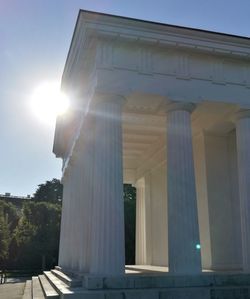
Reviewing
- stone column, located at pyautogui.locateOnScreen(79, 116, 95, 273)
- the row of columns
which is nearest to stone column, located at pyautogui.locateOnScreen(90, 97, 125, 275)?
the row of columns

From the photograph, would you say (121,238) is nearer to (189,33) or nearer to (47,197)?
(189,33)

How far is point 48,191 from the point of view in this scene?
13125cm

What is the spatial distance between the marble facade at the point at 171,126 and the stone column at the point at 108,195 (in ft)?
0.19

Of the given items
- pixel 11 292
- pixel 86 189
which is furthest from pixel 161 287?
pixel 11 292

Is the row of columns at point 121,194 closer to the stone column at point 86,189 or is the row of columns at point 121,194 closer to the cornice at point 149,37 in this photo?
the stone column at point 86,189

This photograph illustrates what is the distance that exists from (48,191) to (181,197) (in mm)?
114170

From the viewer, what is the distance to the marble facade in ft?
70.1

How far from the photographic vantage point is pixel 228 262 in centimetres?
2823

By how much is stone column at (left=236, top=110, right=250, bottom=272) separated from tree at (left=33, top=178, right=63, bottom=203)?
10894cm

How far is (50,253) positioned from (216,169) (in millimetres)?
53002

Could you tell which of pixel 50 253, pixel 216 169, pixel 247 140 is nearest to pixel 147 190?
pixel 216 169

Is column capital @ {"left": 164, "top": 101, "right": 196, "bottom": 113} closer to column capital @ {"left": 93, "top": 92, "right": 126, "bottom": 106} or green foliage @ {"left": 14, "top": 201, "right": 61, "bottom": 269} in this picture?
column capital @ {"left": 93, "top": 92, "right": 126, "bottom": 106}

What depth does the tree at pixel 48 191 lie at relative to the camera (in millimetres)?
129250

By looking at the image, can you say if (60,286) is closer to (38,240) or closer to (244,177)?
(244,177)
